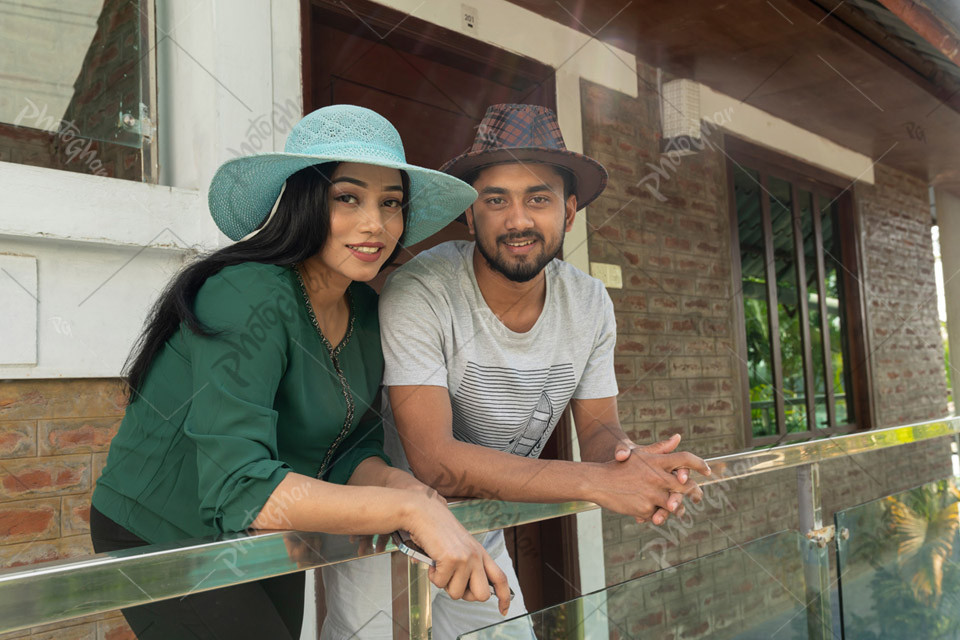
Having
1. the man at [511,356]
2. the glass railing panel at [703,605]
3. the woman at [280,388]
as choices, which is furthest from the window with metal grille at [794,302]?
the woman at [280,388]

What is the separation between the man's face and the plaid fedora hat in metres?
0.03

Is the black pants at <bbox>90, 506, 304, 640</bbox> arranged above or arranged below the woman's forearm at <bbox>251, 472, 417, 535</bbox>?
below

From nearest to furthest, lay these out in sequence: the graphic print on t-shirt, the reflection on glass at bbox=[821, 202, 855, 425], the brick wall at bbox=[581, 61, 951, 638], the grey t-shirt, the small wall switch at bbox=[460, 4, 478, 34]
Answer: the grey t-shirt → the graphic print on t-shirt → the small wall switch at bbox=[460, 4, 478, 34] → the brick wall at bbox=[581, 61, 951, 638] → the reflection on glass at bbox=[821, 202, 855, 425]

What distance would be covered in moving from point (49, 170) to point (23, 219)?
0.15 meters

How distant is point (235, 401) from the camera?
1.07m

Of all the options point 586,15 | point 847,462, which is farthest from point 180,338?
point 847,462

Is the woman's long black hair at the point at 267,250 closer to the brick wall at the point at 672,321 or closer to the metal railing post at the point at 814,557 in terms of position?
the metal railing post at the point at 814,557

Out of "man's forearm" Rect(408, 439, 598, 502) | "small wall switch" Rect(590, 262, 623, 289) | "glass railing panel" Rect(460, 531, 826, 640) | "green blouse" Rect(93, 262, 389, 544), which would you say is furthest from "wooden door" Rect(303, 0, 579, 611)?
"glass railing panel" Rect(460, 531, 826, 640)

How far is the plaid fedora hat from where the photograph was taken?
70.3 inches

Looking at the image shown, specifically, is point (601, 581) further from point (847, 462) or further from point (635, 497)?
point (847, 462)

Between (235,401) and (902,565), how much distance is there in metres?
1.92

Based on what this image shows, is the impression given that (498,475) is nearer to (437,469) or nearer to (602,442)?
(437,469)

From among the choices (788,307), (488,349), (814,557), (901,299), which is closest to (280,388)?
(488,349)

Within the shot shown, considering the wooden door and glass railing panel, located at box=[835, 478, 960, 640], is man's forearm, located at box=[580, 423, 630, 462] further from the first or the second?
the wooden door
